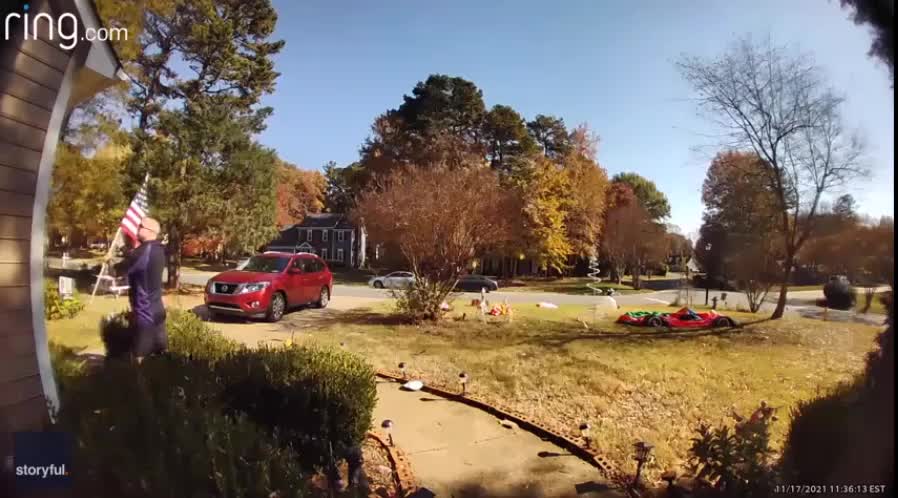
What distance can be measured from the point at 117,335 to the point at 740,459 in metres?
3.12

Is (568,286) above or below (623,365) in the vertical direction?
above

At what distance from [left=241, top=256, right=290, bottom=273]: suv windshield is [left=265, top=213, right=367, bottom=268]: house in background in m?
0.07

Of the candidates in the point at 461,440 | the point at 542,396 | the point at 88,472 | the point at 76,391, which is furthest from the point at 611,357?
the point at 76,391

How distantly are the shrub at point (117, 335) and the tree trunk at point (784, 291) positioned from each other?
3.30 m

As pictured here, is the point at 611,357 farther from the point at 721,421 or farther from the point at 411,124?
the point at 411,124

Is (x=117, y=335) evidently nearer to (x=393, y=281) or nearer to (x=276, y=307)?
(x=276, y=307)

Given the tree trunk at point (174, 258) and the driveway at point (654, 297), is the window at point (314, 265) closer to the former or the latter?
the driveway at point (654, 297)

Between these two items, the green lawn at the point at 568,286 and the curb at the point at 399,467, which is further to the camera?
the green lawn at the point at 568,286

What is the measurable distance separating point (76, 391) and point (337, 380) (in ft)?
4.03

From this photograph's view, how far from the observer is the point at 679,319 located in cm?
265

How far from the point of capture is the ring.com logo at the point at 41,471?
188 cm

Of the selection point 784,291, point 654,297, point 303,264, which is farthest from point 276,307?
point 784,291

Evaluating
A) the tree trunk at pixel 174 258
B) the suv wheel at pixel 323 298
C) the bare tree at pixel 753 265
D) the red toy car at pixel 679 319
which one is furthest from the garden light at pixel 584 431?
the tree trunk at pixel 174 258

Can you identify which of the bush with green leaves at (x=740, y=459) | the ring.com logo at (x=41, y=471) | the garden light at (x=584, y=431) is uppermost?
the bush with green leaves at (x=740, y=459)
